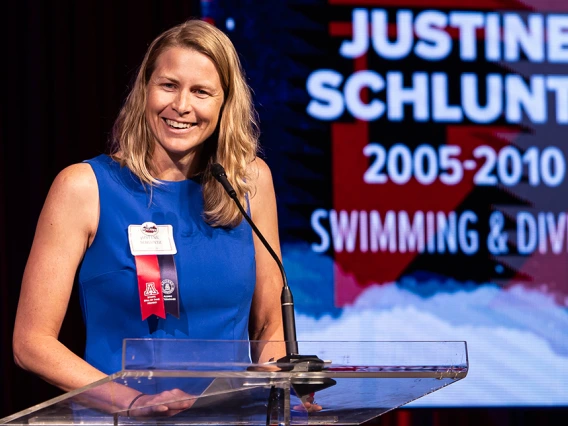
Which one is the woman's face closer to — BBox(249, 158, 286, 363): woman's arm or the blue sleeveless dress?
the blue sleeveless dress

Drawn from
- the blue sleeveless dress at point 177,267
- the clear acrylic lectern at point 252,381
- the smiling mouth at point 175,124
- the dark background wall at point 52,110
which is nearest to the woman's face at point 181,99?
the smiling mouth at point 175,124

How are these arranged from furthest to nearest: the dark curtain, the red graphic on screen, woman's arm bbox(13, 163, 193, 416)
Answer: the red graphic on screen, the dark curtain, woman's arm bbox(13, 163, 193, 416)

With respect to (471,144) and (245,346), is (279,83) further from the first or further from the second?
(245,346)

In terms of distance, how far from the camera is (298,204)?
154 inches

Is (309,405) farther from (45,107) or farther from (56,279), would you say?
(45,107)

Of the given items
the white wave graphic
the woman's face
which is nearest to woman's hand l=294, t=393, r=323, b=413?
the woman's face

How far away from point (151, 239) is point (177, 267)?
8cm

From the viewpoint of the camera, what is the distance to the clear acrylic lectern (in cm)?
127

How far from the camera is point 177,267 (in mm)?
2016

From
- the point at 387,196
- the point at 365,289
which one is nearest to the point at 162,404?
the point at 365,289

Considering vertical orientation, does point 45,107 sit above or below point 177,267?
above

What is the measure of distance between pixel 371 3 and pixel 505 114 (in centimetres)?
77

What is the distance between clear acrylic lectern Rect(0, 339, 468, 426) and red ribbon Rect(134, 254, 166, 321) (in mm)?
355

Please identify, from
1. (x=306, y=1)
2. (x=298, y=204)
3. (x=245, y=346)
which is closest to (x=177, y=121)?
(x=245, y=346)
